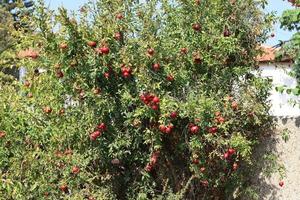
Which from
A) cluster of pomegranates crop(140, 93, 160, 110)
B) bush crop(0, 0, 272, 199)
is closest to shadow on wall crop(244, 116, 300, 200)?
bush crop(0, 0, 272, 199)

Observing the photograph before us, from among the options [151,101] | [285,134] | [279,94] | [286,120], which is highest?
[279,94]

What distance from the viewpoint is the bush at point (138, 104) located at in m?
6.04

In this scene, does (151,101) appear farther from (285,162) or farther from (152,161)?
(285,162)

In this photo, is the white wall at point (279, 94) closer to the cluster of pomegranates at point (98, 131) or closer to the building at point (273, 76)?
the building at point (273, 76)

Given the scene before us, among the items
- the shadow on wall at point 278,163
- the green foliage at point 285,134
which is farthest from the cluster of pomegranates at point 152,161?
the green foliage at point 285,134

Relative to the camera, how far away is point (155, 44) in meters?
6.11

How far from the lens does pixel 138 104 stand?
6105 millimetres

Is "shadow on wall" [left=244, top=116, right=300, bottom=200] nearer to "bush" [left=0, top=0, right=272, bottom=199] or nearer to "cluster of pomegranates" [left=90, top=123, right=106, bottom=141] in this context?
"bush" [left=0, top=0, right=272, bottom=199]

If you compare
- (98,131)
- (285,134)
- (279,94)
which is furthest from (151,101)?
(279,94)

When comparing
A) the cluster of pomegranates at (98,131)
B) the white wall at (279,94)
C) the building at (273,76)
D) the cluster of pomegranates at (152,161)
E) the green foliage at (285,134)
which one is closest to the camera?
the cluster of pomegranates at (98,131)

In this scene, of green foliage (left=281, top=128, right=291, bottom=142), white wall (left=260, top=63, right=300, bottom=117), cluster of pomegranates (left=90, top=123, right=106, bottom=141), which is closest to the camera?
cluster of pomegranates (left=90, top=123, right=106, bottom=141)

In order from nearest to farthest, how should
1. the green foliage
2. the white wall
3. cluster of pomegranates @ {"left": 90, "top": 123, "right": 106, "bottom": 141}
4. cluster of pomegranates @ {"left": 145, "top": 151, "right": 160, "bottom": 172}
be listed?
cluster of pomegranates @ {"left": 90, "top": 123, "right": 106, "bottom": 141}, cluster of pomegranates @ {"left": 145, "top": 151, "right": 160, "bottom": 172}, the green foliage, the white wall

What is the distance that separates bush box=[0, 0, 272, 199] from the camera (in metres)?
6.04

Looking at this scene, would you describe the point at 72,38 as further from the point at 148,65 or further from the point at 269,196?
the point at 269,196
